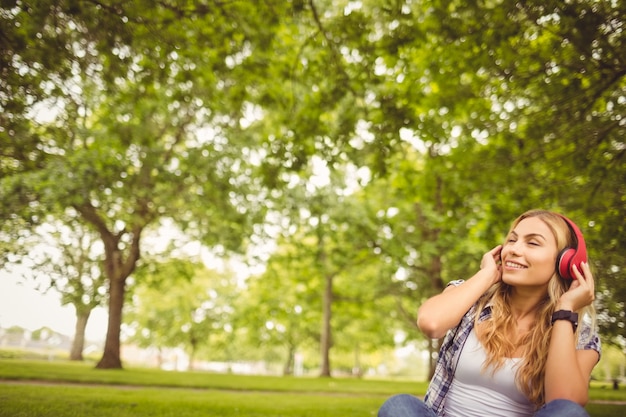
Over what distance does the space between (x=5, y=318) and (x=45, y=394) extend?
2936 millimetres

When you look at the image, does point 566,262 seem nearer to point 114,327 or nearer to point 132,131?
point 132,131

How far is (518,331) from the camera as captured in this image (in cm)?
261

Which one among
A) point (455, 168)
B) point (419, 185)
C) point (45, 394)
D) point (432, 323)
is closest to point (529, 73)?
point (455, 168)

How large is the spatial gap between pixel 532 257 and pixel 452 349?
2.53 feet

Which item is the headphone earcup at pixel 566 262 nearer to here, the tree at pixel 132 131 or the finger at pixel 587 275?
the finger at pixel 587 275

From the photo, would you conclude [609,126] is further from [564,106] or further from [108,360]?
[108,360]

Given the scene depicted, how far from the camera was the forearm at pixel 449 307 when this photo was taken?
2.39 meters

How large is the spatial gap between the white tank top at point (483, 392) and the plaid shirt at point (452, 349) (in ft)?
0.17

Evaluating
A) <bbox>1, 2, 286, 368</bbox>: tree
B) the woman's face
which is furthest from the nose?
<bbox>1, 2, 286, 368</bbox>: tree

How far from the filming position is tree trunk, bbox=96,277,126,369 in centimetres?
1756

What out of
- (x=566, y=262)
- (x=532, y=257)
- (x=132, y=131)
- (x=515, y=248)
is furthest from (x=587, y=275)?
(x=132, y=131)

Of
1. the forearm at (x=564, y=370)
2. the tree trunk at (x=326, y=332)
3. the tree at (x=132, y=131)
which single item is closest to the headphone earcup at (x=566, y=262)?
the forearm at (x=564, y=370)

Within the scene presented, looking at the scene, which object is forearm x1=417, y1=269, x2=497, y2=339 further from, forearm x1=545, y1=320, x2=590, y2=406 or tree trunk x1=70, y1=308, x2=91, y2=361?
tree trunk x1=70, y1=308, x2=91, y2=361

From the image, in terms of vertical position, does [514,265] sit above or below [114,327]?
above
